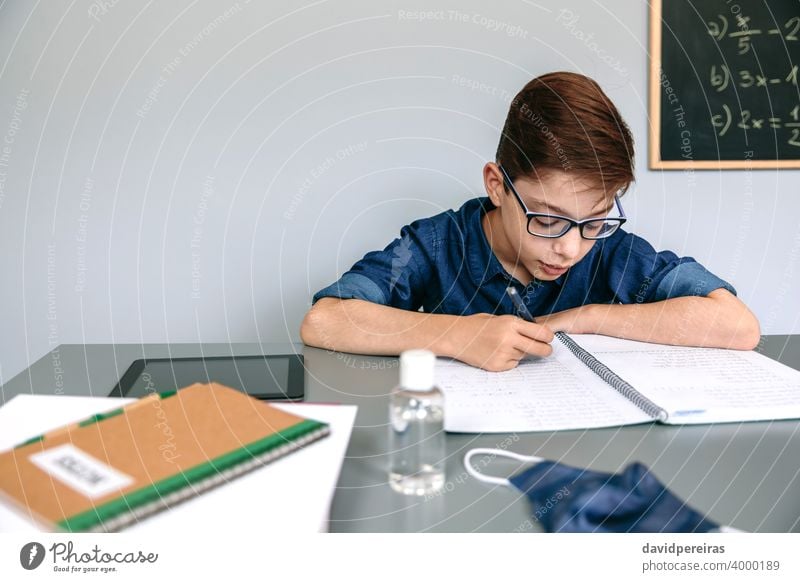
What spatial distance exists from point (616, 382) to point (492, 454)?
194mm

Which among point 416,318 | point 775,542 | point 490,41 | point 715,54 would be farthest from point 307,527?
point 715,54

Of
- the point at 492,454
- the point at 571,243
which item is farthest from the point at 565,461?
the point at 571,243

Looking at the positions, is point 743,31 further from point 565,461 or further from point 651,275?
point 565,461

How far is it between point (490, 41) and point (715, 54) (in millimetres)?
436

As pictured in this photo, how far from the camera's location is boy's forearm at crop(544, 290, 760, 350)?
80 cm

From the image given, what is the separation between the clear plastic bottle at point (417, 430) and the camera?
44 centimetres

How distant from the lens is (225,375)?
28.2 inches

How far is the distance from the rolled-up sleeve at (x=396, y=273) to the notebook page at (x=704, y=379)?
257 millimetres

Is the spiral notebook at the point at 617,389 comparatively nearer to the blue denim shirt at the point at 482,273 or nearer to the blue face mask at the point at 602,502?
the blue face mask at the point at 602,502

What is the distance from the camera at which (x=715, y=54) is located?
1.33 meters

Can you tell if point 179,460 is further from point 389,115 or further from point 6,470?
point 389,115

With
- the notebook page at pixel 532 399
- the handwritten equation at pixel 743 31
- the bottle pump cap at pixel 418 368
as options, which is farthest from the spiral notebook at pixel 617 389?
the handwritten equation at pixel 743 31

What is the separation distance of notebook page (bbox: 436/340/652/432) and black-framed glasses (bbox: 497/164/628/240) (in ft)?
0.59

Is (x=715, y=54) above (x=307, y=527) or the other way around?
above
